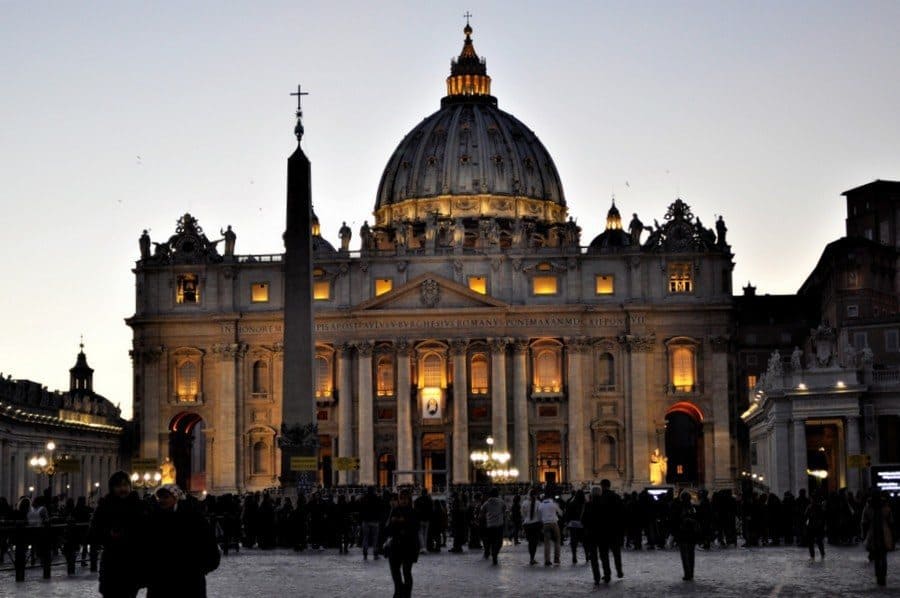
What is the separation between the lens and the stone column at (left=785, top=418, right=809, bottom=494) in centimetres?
6700

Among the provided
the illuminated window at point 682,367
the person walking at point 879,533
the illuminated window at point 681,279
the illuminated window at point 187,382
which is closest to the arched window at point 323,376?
the illuminated window at point 187,382

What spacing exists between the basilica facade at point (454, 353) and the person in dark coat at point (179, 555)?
8944 cm

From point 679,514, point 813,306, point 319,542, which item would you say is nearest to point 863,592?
point 679,514

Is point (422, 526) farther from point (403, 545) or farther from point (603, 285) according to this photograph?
point (603, 285)

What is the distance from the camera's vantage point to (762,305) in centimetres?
12031

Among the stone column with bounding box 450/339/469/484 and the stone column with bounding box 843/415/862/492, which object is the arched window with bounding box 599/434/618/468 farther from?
the stone column with bounding box 843/415/862/492

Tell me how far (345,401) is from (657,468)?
19984 mm

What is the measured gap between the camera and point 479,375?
11244cm

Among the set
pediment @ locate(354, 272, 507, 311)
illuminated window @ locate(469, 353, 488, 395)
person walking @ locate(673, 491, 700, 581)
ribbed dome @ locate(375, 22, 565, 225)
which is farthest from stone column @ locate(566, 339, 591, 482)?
person walking @ locate(673, 491, 700, 581)

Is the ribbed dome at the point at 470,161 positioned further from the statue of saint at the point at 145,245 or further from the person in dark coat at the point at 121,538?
the person in dark coat at the point at 121,538

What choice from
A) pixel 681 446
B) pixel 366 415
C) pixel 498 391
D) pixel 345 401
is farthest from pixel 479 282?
pixel 681 446

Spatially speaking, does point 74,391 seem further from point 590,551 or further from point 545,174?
point 590,551

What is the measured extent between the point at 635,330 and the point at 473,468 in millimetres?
13343

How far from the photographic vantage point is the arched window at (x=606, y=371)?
11062cm
